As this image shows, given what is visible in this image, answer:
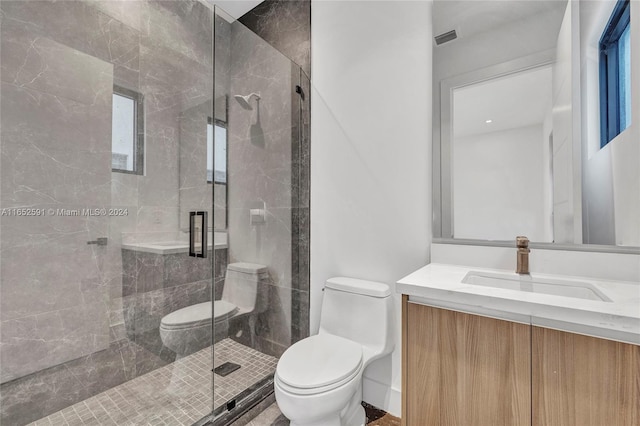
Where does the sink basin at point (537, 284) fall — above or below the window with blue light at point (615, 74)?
below

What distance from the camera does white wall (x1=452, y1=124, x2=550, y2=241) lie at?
4.20 ft

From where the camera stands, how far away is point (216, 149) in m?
1.70

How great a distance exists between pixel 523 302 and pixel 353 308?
916mm

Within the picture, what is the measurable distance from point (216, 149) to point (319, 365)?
129 cm

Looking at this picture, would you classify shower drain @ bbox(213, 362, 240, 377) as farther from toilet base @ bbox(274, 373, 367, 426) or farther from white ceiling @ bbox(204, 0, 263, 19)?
white ceiling @ bbox(204, 0, 263, 19)

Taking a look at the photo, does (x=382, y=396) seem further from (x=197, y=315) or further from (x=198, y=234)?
(x=198, y=234)

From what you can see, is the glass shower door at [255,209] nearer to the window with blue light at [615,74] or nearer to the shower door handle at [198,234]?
the shower door handle at [198,234]

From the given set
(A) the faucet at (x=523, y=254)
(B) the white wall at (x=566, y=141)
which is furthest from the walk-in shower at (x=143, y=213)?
(B) the white wall at (x=566, y=141)

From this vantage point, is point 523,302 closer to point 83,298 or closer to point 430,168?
point 430,168

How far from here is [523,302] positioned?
79cm

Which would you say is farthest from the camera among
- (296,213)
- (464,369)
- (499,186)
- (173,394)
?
(296,213)

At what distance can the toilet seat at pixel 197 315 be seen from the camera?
1.72 metres

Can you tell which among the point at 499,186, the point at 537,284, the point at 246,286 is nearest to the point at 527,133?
the point at 499,186

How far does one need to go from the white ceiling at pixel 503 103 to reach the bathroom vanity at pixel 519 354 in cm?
75
